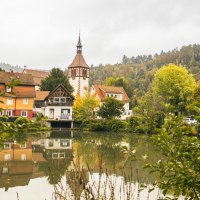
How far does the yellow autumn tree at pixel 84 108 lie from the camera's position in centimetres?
5619

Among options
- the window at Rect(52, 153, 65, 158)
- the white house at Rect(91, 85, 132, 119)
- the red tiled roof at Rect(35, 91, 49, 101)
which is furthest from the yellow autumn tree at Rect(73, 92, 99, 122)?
the window at Rect(52, 153, 65, 158)

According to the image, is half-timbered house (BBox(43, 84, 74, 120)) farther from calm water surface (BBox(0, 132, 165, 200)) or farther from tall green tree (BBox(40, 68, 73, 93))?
calm water surface (BBox(0, 132, 165, 200))

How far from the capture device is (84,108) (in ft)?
188

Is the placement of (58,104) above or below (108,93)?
below

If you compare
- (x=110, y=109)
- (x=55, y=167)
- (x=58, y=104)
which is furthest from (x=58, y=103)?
(x=55, y=167)

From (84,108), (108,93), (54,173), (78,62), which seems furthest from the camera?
(78,62)

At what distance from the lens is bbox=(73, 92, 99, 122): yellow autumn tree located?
5619cm

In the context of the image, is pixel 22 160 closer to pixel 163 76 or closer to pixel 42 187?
pixel 42 187

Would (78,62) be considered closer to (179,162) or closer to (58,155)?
(58,155)

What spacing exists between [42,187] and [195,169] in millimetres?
11105

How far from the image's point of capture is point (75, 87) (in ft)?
266

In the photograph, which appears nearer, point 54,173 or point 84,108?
point 54,173

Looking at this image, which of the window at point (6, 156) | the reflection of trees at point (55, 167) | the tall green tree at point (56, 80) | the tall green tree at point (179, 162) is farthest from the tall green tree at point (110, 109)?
the tall green tree at point (179, 162)

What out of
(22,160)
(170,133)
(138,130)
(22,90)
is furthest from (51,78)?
(170,133)
